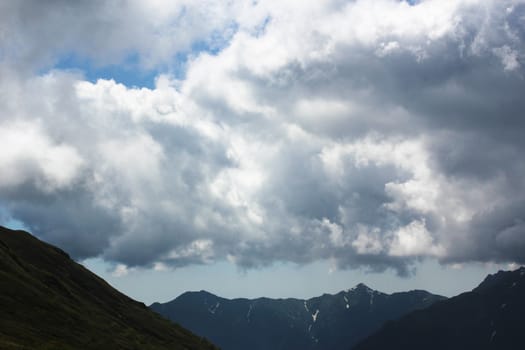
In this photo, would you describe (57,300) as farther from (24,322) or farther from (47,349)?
(47,349)

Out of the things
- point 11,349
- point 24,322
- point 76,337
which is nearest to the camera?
point 11,349

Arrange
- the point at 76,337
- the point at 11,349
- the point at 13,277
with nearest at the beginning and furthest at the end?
1. the point at 11,349
2. the point at 76,337
3. the point at 13,277

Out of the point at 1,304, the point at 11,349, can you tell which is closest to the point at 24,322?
the point at 1,304

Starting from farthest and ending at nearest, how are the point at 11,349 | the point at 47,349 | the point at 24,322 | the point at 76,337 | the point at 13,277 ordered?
the point at 13,277 < the point at 76,337 < the point at 24,322 < the point at 47,349 < the point at 11,349

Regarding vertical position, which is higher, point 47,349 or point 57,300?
point 57,300

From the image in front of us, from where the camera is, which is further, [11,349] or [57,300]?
[57,300]

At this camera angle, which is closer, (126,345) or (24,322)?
(24,322)

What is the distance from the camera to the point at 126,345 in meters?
198

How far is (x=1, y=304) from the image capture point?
161 metres

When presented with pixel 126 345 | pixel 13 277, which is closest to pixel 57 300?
→ pixel 13 277

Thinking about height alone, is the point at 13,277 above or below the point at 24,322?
above

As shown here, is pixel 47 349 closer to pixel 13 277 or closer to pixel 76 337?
pixel 76 337

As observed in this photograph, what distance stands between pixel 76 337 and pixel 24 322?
21.4 m

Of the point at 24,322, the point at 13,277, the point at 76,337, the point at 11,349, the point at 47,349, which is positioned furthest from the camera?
the point at 13,277
